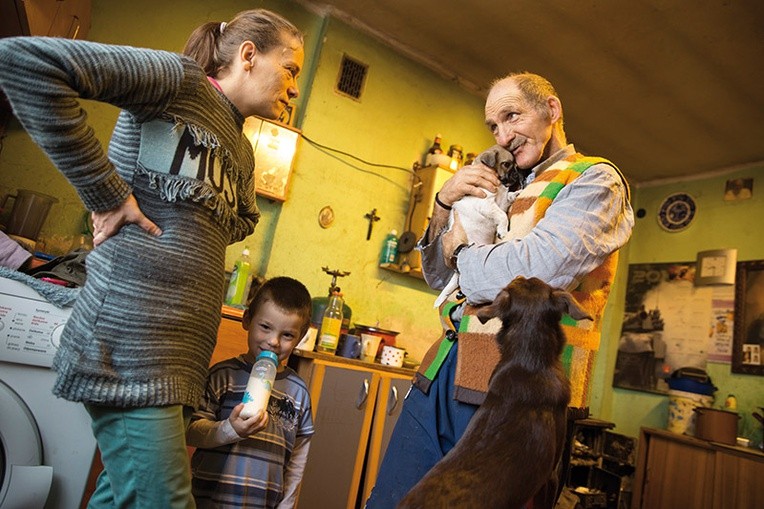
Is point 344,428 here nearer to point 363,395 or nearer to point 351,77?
point 363,395

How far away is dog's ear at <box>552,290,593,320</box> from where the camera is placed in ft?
3.66

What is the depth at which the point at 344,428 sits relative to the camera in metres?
3.23

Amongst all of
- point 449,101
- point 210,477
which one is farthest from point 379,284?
point 210,477

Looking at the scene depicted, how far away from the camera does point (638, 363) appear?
18.8 ft

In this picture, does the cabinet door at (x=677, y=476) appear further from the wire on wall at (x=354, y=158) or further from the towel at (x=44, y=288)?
the towel at (x=44, y=288)

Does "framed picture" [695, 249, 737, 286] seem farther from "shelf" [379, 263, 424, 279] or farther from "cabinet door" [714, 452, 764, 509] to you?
"shelf" [379, 263, 424, 279]

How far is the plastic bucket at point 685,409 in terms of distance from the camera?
4.78 metres

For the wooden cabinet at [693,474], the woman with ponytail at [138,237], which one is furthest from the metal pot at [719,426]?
the woman with ponytail at [138,237]

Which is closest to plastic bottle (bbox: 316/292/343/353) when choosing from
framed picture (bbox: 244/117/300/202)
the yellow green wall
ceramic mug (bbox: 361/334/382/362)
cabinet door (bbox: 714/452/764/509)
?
ceramic mug (bbox: 361/334/382/362)

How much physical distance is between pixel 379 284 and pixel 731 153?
402 centimetres

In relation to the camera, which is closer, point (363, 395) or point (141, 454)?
point (141, 454)

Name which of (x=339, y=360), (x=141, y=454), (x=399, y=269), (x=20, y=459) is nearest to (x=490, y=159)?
(x=141, y=454)

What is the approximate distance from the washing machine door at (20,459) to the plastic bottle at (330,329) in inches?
75.7

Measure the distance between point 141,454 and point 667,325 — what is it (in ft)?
19.0
